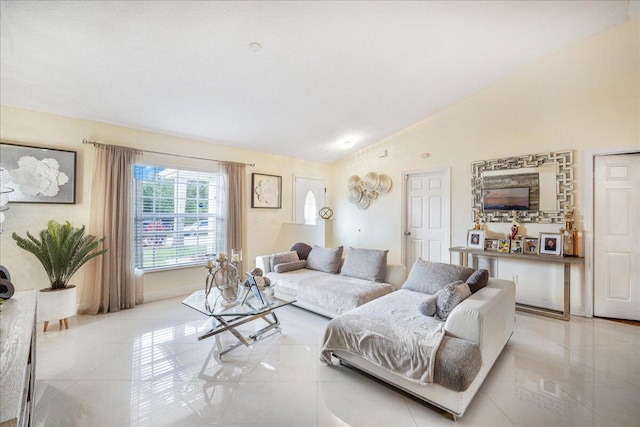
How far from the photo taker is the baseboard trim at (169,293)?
396 cm

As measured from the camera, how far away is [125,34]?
2.29 m

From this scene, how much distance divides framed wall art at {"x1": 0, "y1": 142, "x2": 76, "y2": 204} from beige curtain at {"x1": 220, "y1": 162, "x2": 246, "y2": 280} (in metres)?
1.91

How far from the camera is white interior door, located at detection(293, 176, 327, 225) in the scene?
227 inches

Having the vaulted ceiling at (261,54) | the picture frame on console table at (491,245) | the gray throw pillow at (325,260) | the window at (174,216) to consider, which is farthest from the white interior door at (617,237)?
the window at (174,216)

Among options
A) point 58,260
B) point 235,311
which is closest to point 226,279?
point 235,311

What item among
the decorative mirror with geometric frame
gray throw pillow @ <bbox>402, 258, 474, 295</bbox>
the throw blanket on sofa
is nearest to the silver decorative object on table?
the throw blanket on sofa

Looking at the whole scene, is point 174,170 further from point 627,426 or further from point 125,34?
point 627,426

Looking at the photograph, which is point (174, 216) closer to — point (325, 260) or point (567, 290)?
point (325, 260)

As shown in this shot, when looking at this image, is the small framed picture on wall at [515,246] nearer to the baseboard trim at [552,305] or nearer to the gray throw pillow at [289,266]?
the baseboard trim at [552,305]

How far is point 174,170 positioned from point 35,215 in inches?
63.3

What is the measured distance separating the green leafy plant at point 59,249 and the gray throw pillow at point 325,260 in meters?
2.67

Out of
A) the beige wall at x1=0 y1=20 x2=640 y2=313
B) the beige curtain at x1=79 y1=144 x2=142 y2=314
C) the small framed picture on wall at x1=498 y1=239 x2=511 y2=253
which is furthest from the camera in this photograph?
the small framed picture on wall at x1=498 y1=239 x2=511 y2=253

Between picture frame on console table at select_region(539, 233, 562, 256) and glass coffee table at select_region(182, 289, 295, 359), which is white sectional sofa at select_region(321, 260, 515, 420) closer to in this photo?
glass coffee table at select_region(182, 289, 295, 359)

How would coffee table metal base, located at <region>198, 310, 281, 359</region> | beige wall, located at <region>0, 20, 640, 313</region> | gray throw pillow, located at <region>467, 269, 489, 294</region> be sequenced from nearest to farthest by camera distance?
1. gray throw pillow, located at <region>467, 269, 489, 294</region>
2. coffee table metal base, located at <region>198, 310, 281, 359</region>
3. beige wall, located at <region>0, 20, 640, 313</region>
